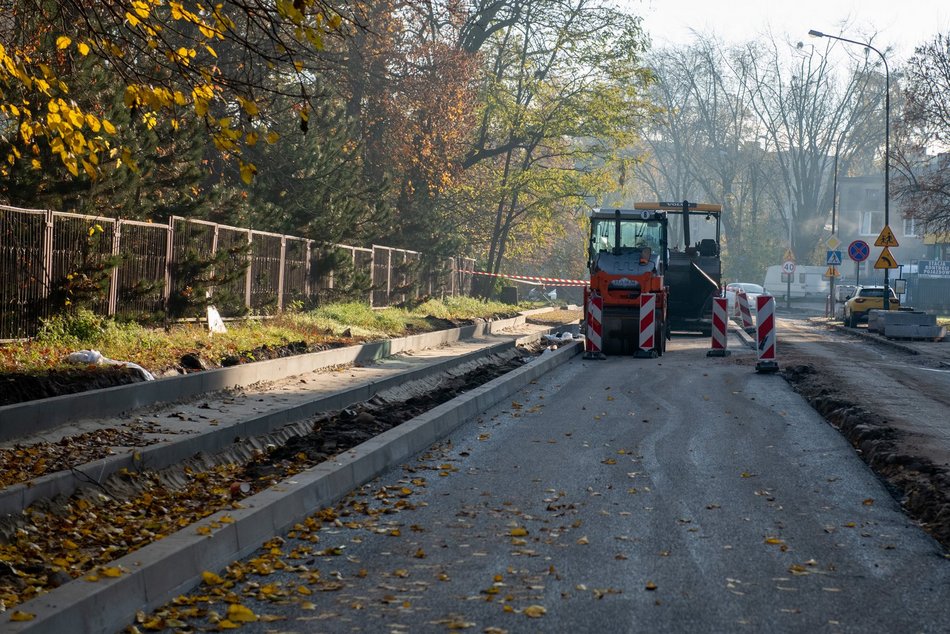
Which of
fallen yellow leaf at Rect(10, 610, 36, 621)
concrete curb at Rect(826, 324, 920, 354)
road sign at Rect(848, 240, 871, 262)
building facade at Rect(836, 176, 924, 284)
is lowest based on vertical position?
concrete curb at Rect(826, 324, 920, 354)

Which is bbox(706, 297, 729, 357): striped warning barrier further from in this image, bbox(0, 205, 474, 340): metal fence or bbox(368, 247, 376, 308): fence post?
bbox(368, 247, 376, 308): fence post

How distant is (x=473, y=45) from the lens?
4312cm

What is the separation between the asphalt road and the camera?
17.6ft

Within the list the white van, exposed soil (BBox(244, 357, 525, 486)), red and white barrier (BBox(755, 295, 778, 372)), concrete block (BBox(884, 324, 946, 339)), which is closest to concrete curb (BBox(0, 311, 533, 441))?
exposed soil (BBox(244, 357, 525, 486))

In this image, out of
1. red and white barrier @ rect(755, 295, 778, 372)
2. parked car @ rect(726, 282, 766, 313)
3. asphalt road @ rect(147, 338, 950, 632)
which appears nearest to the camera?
asphalt road @ rect(147, 338, 950, 632)

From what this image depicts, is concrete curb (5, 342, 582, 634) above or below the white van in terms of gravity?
below

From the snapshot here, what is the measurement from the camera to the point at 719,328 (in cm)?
2389

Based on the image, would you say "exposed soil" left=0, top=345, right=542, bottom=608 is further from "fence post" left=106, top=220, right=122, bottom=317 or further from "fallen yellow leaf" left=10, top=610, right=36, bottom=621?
"fence post" left=106, top=220, right=122, bottom=317

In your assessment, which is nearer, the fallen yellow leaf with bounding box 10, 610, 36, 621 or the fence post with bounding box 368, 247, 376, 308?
the fallen yellow leaf with bounding box 10, 610, 36, 621

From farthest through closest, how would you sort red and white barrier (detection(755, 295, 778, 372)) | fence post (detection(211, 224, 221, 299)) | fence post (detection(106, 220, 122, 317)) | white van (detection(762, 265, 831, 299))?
white van (detection(762, 265, 831, 299)) < fence post (detection(211, 224, 221, 299)) < red and white barrier (detection(755, 295, 778, 372)) < fence post (detection(106, 220, 122, 317))

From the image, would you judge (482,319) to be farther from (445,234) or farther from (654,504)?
(654,504)

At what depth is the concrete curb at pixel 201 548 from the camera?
4789 mm

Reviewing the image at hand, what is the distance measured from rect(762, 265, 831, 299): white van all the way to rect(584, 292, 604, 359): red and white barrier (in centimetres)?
5796

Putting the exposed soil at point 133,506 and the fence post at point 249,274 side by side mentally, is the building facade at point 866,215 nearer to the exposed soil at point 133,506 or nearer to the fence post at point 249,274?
the fence post at point 249,274
